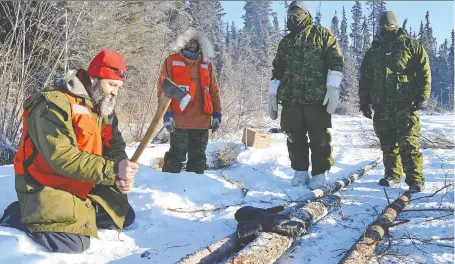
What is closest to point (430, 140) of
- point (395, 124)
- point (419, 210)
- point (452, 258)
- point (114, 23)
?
point (395, 124)

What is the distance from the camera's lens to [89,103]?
9.28 feet

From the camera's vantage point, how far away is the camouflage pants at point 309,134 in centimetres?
469

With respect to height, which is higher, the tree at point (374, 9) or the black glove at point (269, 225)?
the tree at point (374, 9)

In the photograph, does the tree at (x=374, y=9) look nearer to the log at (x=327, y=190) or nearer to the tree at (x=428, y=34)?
the tree at (x=428, y=34)

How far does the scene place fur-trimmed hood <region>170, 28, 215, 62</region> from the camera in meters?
4.80

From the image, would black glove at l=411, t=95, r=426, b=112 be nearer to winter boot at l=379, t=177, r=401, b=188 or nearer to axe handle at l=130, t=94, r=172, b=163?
winter boot at l=379, t=177, r=401, b=188

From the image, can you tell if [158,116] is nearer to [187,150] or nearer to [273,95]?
[187,150]

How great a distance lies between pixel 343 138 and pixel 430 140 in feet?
10.4

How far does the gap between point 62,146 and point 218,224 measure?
4.70 ft

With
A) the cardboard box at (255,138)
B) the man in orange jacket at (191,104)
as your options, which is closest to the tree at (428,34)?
the cardboard box at (255,138)

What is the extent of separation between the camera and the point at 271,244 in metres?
2.50

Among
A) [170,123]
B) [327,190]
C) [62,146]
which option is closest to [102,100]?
[62,146]

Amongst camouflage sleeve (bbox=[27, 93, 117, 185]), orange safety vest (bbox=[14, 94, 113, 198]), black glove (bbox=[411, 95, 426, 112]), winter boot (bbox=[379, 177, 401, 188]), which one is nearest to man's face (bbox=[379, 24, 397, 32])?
black glove (bbox=[411, 95, 426, 112])

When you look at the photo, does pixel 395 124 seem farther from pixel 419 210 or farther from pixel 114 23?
pixel 114 23
